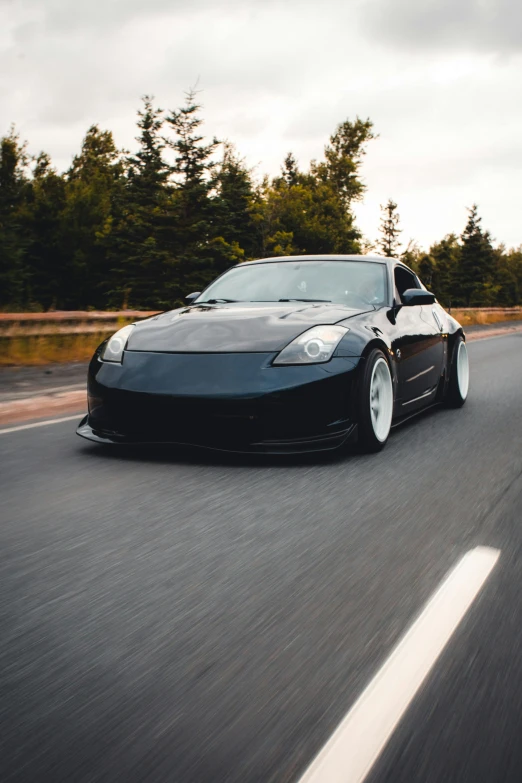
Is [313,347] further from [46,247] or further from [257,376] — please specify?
[46,247]

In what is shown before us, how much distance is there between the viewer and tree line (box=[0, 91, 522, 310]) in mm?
55938

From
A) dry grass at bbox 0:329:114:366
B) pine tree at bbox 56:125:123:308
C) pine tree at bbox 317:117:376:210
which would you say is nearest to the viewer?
dry grass at bbox 0:329:114:366

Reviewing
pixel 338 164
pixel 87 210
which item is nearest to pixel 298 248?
pixel 338 164

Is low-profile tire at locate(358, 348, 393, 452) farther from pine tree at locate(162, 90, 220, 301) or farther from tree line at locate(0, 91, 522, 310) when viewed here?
pine tree at locate(162, 90, 220, 301)

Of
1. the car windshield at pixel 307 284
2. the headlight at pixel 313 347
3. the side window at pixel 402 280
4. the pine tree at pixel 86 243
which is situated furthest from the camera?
the pine tree at pixel 86 243

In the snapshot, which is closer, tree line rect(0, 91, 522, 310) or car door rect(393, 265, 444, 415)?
car door rect(393, 265, 444, 415)

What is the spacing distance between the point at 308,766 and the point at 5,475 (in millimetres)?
3473

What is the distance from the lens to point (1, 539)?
3.61m

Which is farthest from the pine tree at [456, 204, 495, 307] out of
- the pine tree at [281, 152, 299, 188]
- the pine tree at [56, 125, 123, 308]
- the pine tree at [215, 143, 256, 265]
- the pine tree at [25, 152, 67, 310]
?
the pine tree at [25, 152, 67, 310]

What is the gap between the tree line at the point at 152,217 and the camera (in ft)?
184

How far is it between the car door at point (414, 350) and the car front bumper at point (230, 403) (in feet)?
3.66

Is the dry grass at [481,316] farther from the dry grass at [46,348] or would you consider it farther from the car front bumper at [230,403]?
the car front bumper at [230,403]

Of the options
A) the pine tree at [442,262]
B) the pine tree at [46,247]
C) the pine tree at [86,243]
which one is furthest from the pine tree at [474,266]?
the pine tree at [46,247]

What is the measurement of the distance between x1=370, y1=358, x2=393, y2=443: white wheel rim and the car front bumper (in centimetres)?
43
